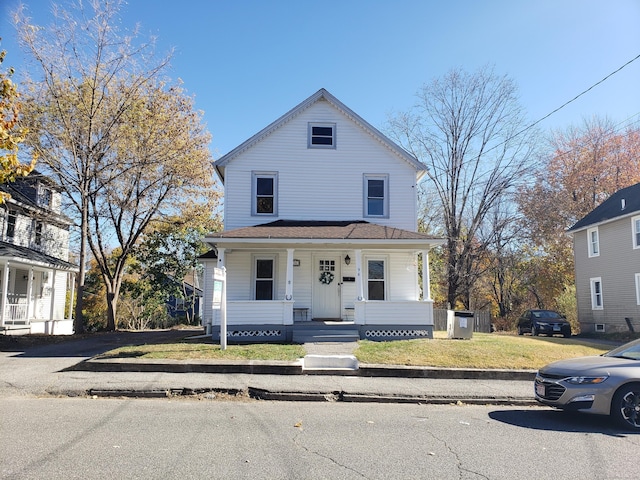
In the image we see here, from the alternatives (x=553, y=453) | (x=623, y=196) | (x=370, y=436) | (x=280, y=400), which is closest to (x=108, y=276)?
(x=280, y=400)

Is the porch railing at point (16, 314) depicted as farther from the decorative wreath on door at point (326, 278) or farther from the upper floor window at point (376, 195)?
the upper floor window at point (376, 195)

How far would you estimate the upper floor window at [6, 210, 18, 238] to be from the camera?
2491 cm

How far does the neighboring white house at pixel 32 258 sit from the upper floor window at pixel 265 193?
1030 centimetres

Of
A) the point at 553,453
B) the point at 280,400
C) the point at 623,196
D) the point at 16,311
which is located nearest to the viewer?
the point at 553,453

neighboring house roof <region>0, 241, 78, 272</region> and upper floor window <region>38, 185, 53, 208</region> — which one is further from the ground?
upper floor window <region>38, 185, 53, 208</region>

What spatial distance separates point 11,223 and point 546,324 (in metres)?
27.5

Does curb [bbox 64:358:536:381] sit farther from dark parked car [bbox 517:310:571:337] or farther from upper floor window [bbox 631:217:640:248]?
upper floor window [bbox 631:217:640:248]

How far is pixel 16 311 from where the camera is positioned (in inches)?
933

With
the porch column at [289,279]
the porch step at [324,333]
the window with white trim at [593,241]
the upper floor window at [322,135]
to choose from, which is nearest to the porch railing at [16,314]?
the porch column at [289,279]

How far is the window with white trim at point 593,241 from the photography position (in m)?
26.6

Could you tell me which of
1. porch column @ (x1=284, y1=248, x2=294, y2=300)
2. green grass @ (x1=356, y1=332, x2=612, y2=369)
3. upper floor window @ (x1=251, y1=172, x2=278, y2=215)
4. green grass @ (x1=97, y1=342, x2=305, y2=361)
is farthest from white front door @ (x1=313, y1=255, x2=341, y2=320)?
green grass @ (x1=97, y1=342, x2=305, y2=361)

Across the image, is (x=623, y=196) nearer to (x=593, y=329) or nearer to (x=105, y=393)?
(x=593, y=329)

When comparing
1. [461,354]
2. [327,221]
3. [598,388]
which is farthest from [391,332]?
[598,388]

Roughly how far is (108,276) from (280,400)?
20939 mm
